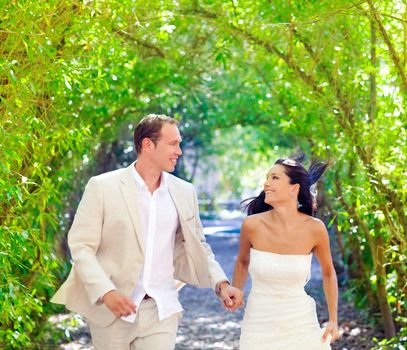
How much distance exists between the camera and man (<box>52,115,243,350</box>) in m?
4.91

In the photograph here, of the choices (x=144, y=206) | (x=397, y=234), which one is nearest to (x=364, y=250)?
(x=397, y=234)

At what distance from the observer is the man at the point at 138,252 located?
16.1ft

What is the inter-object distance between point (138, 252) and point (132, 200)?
10.5 inches

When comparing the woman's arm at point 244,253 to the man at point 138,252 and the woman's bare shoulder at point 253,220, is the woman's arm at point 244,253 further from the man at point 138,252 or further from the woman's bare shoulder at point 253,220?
the man at point 138,252

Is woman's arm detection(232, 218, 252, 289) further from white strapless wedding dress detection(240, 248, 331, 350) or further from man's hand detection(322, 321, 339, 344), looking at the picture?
man's hand detection(322, 321, 339, 344)

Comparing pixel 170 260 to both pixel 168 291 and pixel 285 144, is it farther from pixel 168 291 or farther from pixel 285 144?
pixel 285 144

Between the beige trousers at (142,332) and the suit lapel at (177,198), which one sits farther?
the suit lapel at (177,198)

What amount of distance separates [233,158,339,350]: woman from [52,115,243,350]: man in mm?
287

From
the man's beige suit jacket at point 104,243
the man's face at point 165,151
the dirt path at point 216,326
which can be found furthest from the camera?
the dirt path at point 216,326

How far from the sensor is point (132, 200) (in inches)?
199

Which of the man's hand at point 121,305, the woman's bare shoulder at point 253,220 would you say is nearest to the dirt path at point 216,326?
the woman's bare shoulder at point 253,220

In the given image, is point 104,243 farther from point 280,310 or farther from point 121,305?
point 280,310

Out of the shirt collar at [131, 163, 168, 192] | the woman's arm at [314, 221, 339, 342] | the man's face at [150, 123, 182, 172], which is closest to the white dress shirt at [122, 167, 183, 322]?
the shirt collar at [131, 163, 168, 192]

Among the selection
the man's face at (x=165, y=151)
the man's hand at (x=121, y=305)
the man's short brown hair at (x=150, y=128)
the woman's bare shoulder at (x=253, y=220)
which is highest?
the man's short brown hair at (x=150, y=128)
